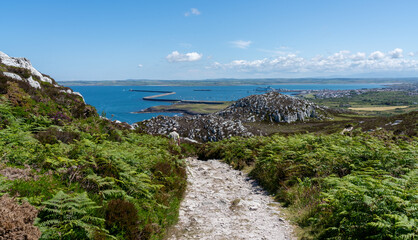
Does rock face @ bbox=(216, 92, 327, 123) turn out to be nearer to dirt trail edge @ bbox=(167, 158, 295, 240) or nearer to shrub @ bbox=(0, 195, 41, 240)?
dirt trail edge @ bbox=(167, 158, 295, 240)

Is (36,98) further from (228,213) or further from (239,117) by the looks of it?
(239,117)

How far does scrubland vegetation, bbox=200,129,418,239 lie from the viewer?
5.23 meters

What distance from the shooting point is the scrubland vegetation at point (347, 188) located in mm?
5234

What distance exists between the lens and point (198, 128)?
162 ft

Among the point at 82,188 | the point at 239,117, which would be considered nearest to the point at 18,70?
the point at 82,188

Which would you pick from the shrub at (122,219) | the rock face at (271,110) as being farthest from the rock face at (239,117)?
the shrub at (122,219)

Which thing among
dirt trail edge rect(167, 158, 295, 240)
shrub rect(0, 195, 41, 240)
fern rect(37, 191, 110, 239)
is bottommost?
dirt trail edge rect(167, 158, 295, 240)

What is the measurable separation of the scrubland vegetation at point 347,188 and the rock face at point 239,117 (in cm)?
3182

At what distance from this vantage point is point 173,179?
1054 centimetres

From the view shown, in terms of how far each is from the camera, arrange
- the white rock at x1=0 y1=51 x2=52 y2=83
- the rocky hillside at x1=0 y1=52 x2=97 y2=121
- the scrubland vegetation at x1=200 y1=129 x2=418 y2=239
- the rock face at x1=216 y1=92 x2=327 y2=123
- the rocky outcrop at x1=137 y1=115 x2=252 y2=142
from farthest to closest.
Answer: the rock face at x1=216 y1=92 x2=327 y2=123
the rocky outcrop at x1=137 y1=115 x2=252 y2=142
the white rock at x1=0 y1=51 x2=52 y2=83
the rocky hillside at x1=0 y1=52 x2=97 y2=121
the scrubland vegetation at x1=200 y1=129 x2=418 y2=239

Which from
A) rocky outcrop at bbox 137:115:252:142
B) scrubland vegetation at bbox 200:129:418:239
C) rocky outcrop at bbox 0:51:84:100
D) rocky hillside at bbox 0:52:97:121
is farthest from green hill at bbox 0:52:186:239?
rocky outcrop at bbox 137:115:252:142

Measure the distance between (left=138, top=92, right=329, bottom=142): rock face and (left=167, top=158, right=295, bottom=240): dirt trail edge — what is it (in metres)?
34.0

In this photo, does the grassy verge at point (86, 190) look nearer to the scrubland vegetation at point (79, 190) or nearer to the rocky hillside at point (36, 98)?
the scrubland vegetation at point (79, 190)

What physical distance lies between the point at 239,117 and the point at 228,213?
245 feet
